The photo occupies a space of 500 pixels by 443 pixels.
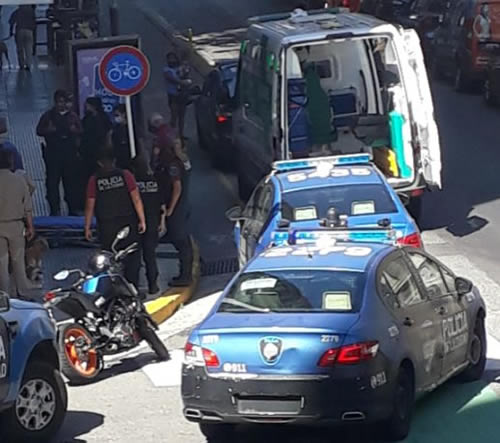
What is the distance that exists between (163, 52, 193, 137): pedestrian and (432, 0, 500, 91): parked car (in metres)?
6.19

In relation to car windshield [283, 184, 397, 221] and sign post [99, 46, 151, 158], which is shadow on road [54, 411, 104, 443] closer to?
car windshield [283, 184, 397, 221]

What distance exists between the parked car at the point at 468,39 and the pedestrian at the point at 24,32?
27.4 ft

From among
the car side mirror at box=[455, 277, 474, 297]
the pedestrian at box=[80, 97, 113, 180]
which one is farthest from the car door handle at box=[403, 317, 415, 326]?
the pedestrian at box=[80, 97, 113, 180]

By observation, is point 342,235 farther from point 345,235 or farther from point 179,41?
point 179,41

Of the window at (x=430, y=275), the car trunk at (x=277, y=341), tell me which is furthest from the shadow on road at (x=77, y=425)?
the window at (x=430, y=275)

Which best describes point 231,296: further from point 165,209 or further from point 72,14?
point 72,14

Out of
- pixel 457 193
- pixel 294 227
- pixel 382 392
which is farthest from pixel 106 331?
pixel 457 193

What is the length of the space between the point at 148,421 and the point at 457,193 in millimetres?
10168

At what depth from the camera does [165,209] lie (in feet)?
53.6

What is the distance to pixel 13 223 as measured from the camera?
14891mm

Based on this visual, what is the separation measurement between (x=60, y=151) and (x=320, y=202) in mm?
5273

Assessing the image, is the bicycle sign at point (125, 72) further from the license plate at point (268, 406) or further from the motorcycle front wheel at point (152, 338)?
the license plate at point (268, 406)

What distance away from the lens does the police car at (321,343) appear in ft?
33.4

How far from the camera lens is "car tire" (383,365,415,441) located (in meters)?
10.5
